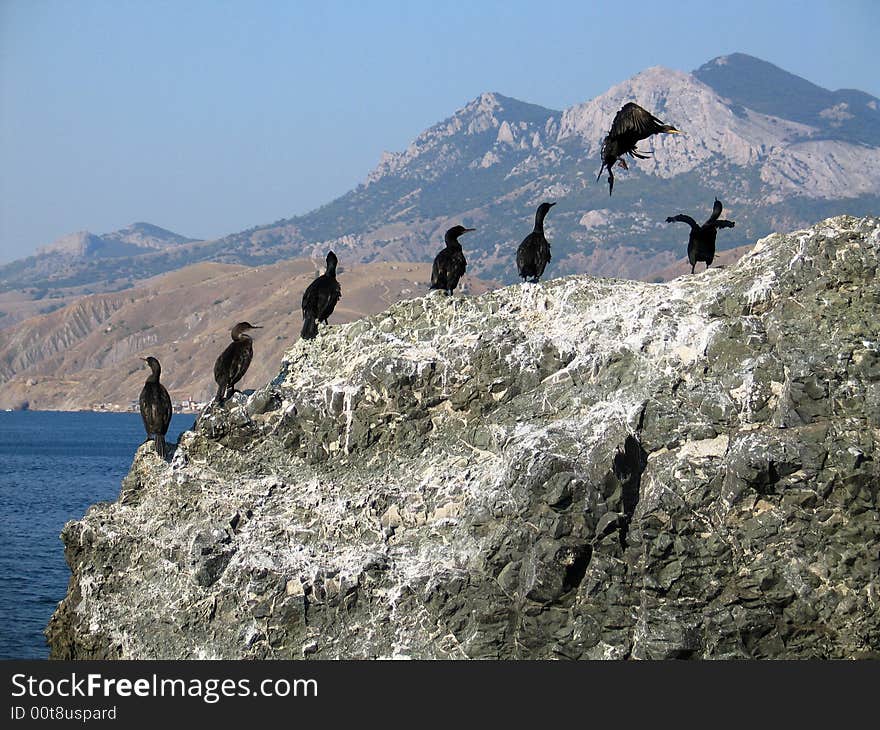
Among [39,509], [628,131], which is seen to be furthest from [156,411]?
[39,509]

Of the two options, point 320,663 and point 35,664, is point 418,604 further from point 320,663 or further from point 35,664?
point 35,664

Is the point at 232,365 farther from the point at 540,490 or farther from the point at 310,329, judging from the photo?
the point at 540,490

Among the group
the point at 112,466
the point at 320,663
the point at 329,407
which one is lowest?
the point at 112,466

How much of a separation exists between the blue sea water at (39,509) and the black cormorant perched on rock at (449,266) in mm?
16311

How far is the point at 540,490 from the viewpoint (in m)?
21.2

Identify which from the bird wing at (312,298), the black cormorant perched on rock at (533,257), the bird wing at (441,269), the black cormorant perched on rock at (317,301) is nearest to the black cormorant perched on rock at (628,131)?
the black cormorant perched on rock at (533,257)

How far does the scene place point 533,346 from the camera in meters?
23.6

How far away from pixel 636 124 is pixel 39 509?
5261cm

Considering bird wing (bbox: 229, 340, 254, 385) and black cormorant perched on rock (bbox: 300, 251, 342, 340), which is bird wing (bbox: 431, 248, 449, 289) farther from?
bird wing (bbox: 229, 340, 254, 385)

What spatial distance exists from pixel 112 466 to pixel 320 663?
285ft

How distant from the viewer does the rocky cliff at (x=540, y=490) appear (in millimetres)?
20625

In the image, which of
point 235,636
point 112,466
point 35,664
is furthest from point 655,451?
point 112,466

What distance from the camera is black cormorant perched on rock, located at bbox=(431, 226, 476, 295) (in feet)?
82.6

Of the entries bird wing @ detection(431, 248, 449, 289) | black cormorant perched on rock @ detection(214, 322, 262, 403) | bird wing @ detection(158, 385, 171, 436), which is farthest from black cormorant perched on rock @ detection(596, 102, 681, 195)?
bird wing @ detection(158, 385, 171, 436)
